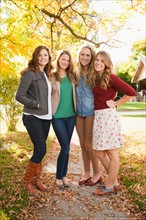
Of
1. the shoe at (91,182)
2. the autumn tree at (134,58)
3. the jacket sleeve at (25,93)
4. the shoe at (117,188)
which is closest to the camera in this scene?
the jacket sleeve at (25,93)

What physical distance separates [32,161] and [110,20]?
1053cm

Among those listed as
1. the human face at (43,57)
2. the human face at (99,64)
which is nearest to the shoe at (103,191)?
the human face at (99,64)

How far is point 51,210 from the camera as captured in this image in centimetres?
496

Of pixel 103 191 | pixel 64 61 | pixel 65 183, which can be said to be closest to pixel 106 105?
pixel 64 61

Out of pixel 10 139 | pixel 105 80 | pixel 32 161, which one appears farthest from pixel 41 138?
pixel 10 139

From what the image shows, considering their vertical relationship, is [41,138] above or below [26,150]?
above

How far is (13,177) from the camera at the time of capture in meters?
6.37

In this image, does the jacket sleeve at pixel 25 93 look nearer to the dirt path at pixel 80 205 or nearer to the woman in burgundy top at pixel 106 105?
the woman in burgundy top at pixel 106 105

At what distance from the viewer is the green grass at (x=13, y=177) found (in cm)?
488

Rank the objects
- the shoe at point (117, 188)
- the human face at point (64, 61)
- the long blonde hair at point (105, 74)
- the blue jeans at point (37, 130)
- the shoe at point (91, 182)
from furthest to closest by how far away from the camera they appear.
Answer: the shoe at point (91, 182), the shoe at point (117, 188), the human face at point (64, 61), the long blonde hair at point (105, 74), the blue jeans at point (37, 130)

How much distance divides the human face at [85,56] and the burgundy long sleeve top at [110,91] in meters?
0.44

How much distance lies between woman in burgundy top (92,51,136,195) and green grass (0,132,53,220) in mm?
1402

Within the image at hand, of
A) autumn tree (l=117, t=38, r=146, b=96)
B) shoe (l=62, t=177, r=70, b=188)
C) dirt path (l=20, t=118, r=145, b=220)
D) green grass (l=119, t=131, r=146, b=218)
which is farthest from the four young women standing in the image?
autumn tree (l=117, t=38, r=146, b=96)

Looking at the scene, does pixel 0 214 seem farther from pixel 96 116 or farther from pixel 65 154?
pixel 96 116
